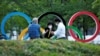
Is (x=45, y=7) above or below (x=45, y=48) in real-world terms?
above

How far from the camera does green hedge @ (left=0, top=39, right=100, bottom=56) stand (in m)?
12.6

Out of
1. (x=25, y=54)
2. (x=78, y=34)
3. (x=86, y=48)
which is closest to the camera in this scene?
(x=25, y=54)

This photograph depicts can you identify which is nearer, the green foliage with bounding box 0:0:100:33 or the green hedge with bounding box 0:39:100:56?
the green hedge with bounding box 0:39:100:56

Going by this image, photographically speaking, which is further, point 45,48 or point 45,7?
point 45,7

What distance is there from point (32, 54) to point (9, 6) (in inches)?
980

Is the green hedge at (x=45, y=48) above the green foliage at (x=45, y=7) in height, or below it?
below

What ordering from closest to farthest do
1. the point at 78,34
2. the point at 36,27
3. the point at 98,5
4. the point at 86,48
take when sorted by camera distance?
the point at 86,48
the point at 36,27
the point at 78,34
the point at 98,5

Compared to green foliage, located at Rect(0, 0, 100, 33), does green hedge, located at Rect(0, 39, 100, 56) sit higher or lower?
lower

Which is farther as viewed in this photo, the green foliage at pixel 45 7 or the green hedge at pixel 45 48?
the green foliage at pixel 45 7

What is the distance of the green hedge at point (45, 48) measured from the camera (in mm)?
12625

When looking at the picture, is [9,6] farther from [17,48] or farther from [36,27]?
[17,48]

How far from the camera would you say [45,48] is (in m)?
13.2

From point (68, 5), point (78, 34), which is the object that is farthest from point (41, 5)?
point (78, 34)

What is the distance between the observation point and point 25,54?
12500 millimetres
